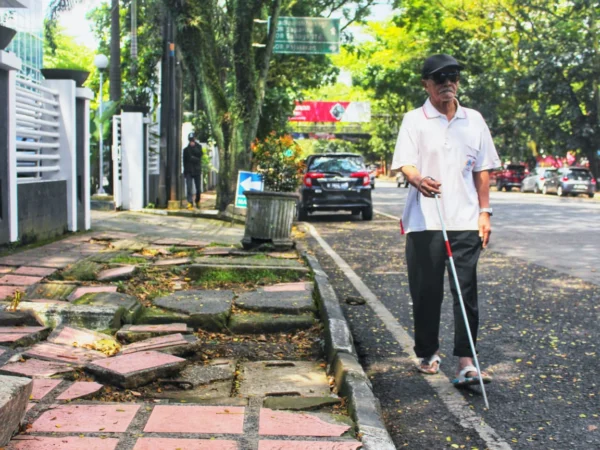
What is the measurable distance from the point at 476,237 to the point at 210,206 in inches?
693

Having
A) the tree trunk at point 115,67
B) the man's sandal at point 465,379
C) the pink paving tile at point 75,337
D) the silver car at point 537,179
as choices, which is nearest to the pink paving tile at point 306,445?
the man's sandal at point 465,379

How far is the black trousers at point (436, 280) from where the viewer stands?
4707 millimetres

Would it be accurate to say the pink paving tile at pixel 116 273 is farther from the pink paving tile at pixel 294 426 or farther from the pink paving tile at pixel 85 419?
the pink paving tile at pixel 294 426

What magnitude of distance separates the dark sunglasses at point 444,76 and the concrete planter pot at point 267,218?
6258 millimetres

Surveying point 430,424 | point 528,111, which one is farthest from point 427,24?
point 430,424

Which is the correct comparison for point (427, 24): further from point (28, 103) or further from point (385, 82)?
point (28, 103)

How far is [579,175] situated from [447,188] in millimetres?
36411

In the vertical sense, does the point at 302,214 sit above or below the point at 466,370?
below

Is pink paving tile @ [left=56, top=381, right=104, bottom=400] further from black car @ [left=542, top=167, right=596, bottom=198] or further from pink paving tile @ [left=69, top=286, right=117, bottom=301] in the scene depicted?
black car @ [left=542, top=167, right=596, bottom=198]

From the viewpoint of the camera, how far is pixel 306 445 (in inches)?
132

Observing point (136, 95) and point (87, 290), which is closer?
point (87, 290)

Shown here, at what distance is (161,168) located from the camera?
19.2m

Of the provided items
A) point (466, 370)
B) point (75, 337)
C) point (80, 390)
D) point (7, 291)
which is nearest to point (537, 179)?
point (7, 291)

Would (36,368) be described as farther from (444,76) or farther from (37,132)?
(37,132)
